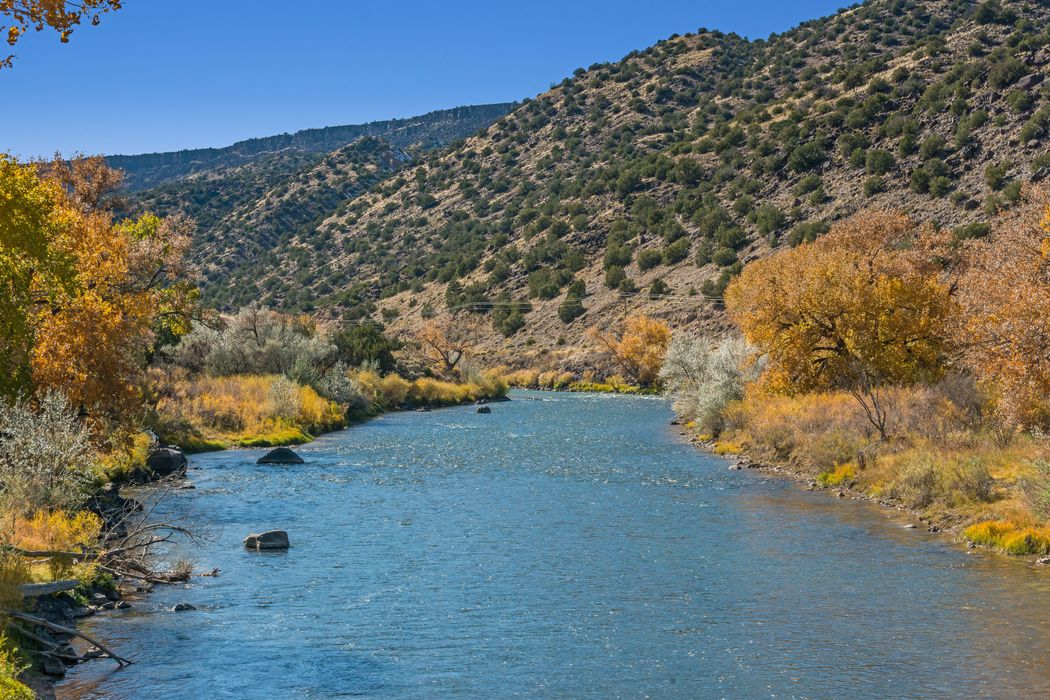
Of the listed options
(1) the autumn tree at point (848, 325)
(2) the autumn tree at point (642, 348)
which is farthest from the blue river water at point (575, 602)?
(2) the autumn tree at point (642, 348)

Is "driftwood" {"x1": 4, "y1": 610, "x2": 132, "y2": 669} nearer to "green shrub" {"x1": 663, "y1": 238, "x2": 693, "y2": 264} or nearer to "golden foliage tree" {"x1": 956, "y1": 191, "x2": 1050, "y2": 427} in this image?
"golden foliage tree" {"x1": 956, "y1": 191, "x2": 1050, "y2": 427}

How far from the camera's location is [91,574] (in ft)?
62.1

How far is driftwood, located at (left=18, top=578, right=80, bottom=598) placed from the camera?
51.5 feet

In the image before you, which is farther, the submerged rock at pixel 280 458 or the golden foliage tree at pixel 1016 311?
the submerged rock at pixel 280 458

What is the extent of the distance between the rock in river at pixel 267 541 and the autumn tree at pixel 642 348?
6364 cm

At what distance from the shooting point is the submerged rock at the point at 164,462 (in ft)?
116

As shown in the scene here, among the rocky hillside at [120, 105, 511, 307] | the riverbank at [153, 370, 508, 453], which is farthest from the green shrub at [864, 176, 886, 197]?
the rocky hillside at [120, 105, 511, 307]

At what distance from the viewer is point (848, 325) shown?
122 ft

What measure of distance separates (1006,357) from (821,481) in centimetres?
Result: 1132

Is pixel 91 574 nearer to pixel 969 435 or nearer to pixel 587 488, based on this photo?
pixel 587 488

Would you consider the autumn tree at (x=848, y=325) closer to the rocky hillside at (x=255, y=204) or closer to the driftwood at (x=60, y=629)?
the driftwood at (x=60, y=629)

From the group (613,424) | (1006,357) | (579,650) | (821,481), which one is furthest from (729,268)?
(579,650)

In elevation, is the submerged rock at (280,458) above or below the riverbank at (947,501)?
above

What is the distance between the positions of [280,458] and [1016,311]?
2872 cm
